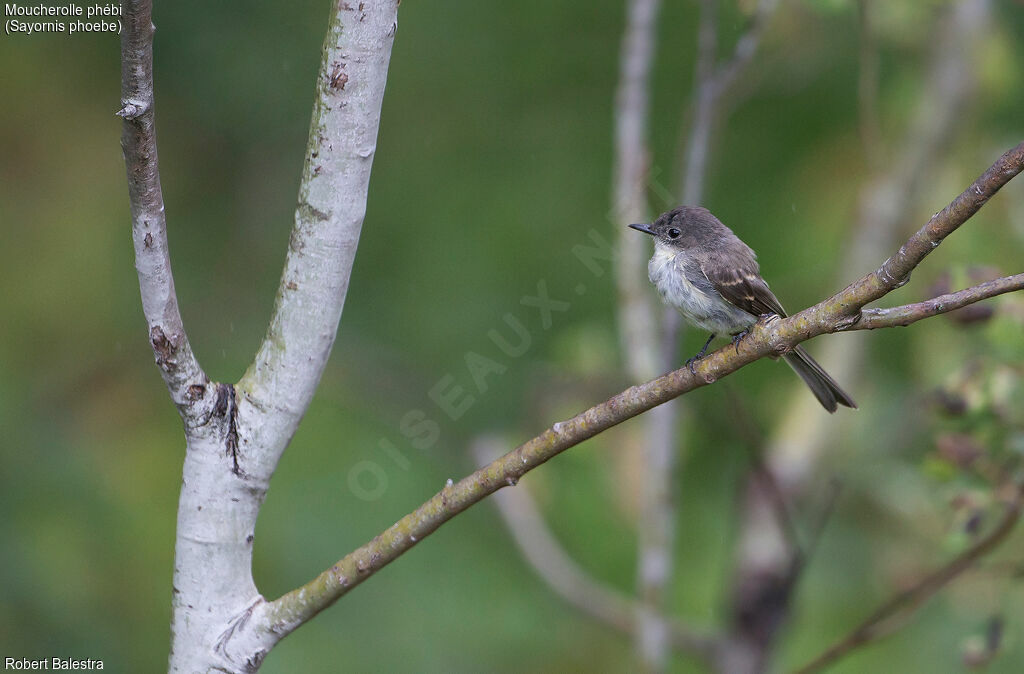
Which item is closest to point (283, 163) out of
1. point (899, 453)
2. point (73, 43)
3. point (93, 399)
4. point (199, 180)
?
point (199, 180)

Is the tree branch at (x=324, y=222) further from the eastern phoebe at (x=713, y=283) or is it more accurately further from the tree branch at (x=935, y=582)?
the tree branch at (x=935, y=582)

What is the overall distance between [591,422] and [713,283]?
1.57 metres

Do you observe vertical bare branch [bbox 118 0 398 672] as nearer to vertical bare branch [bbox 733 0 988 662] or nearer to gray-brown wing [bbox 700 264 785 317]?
gray-brown wing [bbox 700 264 785 317]

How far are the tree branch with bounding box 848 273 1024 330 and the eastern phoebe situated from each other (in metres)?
1.31

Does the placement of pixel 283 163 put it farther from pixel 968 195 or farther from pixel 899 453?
pixel 968 195

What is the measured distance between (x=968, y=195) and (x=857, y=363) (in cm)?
374

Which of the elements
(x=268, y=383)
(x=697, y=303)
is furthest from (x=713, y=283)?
(x=268, y=383)

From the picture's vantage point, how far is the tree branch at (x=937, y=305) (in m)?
1.97

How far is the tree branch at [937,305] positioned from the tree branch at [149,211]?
59.7 inches

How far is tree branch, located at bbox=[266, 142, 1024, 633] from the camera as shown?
6.86 feet

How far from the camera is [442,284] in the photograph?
6230mm
